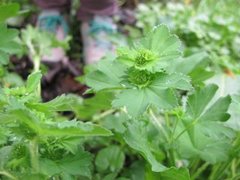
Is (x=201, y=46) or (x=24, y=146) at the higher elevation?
(x=24, y=146)

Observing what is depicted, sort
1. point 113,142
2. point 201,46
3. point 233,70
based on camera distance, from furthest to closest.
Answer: point 201,46 → point 233,70 → point 113,142

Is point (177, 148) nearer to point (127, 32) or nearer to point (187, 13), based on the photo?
point (187, 13)

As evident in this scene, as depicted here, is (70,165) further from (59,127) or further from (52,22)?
(52,22)

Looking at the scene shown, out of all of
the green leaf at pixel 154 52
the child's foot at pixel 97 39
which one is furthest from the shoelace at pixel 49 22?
the green leaf at pixel 154 52

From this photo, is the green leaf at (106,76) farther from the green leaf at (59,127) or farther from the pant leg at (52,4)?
the pant leg at (52,4)

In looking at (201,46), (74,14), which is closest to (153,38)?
(201,46)

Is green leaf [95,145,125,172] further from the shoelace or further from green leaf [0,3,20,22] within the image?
the shoelace
